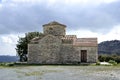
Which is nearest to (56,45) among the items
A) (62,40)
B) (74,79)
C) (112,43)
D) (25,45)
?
(62,40)

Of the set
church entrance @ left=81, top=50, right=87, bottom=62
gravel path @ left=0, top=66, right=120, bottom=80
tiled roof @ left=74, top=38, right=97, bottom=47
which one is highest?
tiled roof @ left=74, top=38, right=97, bottom=47

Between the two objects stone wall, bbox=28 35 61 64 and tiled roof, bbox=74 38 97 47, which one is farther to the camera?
stone wall, bbox=28 35 61 64

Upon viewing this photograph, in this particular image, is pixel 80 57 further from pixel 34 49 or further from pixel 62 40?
pixel 34 49

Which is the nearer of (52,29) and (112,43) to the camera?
(52,29)

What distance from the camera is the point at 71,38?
5494cm

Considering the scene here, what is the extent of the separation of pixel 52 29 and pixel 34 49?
5.97 metres

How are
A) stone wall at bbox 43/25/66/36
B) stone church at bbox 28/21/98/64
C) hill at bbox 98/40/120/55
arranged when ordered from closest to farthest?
stone church at bbox 28/21/98/64 → stone wall at bbox 43/25/66/36 → hill at bbox 98/40/120/55

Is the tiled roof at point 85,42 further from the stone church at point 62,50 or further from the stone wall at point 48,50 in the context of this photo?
the stone wall at point 48,50

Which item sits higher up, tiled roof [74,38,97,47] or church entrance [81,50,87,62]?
tiled roof [74,38,97,47]

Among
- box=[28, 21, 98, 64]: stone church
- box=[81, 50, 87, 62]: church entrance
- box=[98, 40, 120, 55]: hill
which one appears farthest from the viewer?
box=[98, 40, 120, 55]: hill

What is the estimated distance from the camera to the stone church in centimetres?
5384

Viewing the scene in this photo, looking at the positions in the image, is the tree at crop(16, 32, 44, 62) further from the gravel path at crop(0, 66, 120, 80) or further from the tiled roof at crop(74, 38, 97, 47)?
the gravel path at crop(0, 66, 120, 80)

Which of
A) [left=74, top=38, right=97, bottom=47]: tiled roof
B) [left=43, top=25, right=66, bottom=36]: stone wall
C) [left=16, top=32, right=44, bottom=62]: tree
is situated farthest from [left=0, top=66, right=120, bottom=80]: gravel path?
[left=16, top=32, right=44, bottom=62]: tree

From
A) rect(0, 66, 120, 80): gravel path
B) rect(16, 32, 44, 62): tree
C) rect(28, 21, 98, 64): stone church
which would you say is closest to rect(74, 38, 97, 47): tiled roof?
rect(28, 21, 98, 64): stone church
